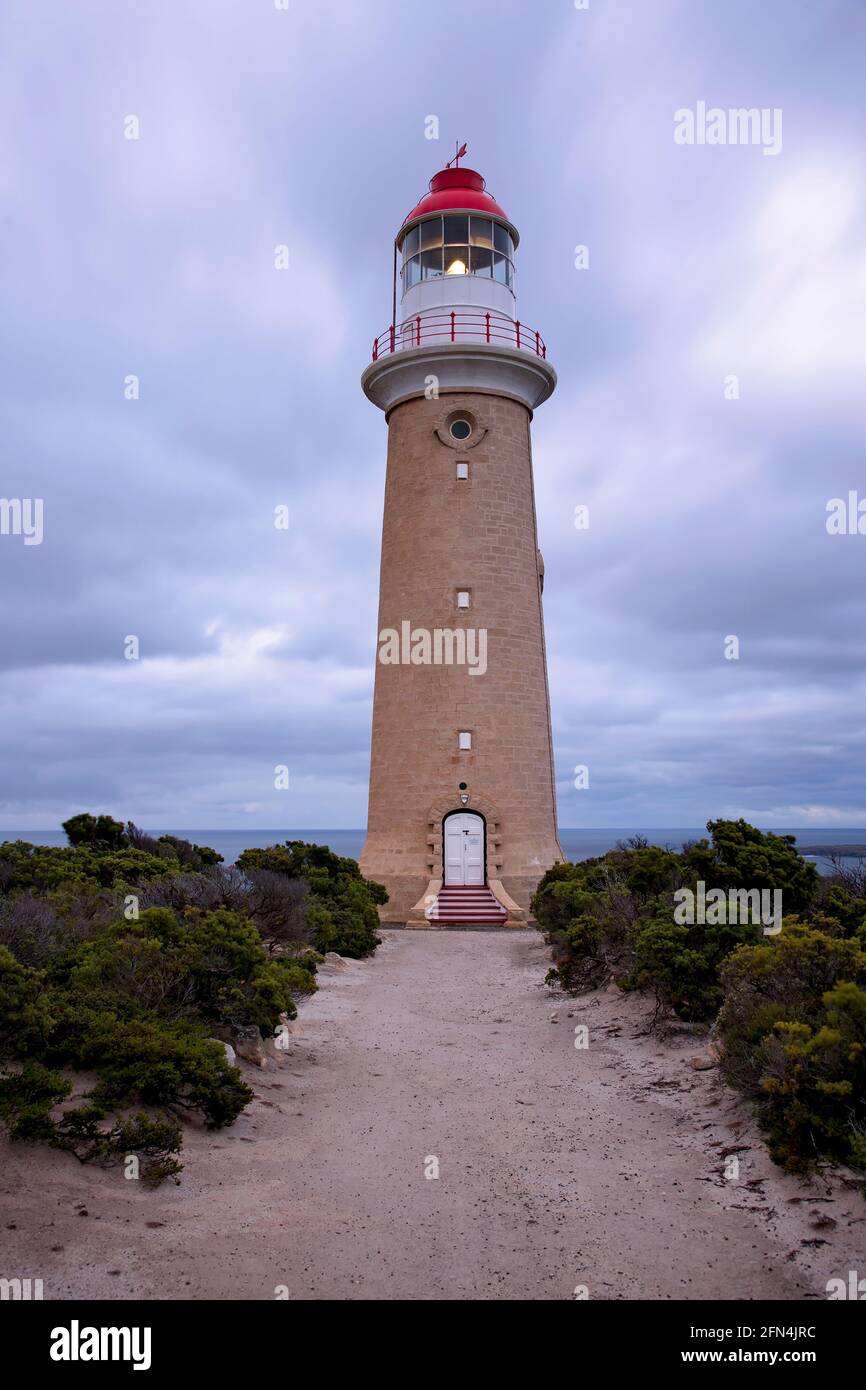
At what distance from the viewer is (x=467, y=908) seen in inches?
846

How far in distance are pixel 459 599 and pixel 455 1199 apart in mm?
17206

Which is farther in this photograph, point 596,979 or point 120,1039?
point 596,979

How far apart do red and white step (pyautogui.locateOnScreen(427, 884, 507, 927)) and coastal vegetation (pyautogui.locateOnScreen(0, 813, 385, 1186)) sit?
7.90 m

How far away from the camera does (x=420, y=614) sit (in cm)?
2242

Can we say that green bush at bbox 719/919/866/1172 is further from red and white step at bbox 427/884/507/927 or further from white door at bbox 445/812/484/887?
white door at bbox 445/812/484/887

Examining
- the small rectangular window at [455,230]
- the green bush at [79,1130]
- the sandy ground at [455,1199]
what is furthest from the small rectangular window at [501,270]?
the green bush at [79,1130]

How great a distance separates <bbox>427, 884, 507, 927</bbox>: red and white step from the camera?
21281mm

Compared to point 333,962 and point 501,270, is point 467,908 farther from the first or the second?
point 501,270

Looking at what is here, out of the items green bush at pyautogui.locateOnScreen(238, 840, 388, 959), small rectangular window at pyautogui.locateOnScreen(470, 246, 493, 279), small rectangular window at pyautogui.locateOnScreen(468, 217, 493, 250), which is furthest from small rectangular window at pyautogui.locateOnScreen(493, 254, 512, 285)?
green bush at pyautogui.locateOnScreen(238, 840, 388, 959)

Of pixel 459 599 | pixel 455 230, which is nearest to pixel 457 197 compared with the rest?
pixel 455 230

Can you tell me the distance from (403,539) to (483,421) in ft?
11.5

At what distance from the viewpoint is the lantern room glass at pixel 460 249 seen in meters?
23.1

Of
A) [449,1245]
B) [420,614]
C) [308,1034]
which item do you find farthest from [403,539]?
[449,1245]
